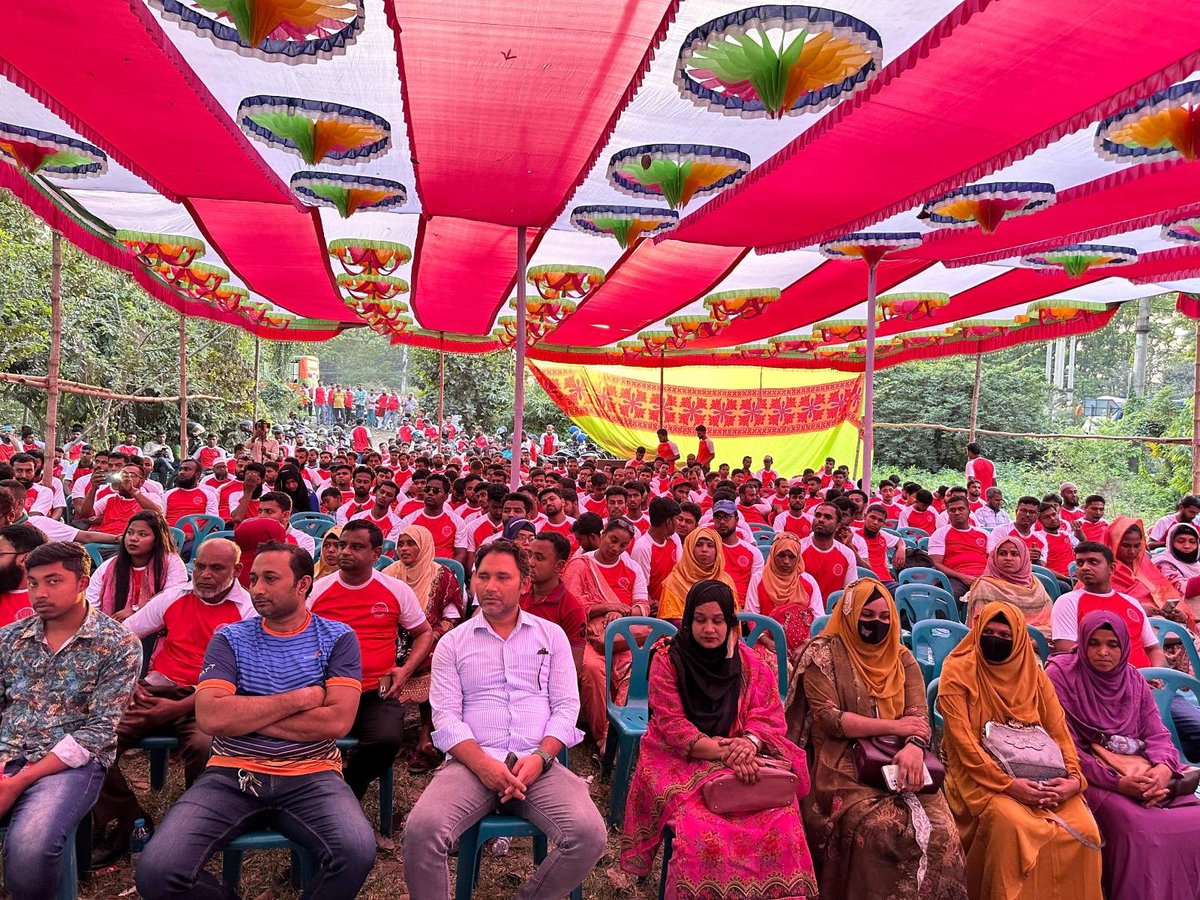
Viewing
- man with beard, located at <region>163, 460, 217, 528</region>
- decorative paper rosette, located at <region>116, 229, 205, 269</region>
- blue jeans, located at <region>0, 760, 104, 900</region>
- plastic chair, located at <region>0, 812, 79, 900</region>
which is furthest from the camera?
decorative paper rosette, located at <region>116, 229, 205, 269</region>

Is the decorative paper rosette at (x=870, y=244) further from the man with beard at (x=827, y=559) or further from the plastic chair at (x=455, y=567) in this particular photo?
the plastic chair at (x=455, y=567)

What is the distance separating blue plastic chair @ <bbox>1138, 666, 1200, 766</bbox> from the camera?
3555 millimetres

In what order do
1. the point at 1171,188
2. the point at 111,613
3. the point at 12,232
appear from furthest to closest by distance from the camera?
the point at 12,232
the point at 1171,188
the point at 111,613

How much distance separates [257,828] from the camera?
2.63 metres

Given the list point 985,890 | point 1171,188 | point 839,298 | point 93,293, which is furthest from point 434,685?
point 93,293

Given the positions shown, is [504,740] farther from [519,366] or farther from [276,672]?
[519,366]

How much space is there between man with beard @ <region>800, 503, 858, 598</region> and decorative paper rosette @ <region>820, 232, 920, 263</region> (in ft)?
9.19

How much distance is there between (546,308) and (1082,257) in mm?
6279

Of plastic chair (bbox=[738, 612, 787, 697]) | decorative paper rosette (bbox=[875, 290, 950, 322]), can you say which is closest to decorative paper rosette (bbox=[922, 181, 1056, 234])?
plastic chair (bbox=[738, 612, 787, 697])

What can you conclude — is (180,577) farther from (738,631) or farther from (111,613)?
(738,631)

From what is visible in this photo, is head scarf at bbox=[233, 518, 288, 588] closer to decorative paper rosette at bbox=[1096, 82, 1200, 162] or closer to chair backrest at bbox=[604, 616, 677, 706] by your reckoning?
chair backrest at bbox=[604, 616, 677, 706]

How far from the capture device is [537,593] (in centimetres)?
399

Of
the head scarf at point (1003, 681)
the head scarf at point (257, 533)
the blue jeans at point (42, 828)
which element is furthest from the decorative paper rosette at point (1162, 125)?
the blue jeans at point (42, 828)

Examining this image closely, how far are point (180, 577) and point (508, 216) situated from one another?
403 centimetres
